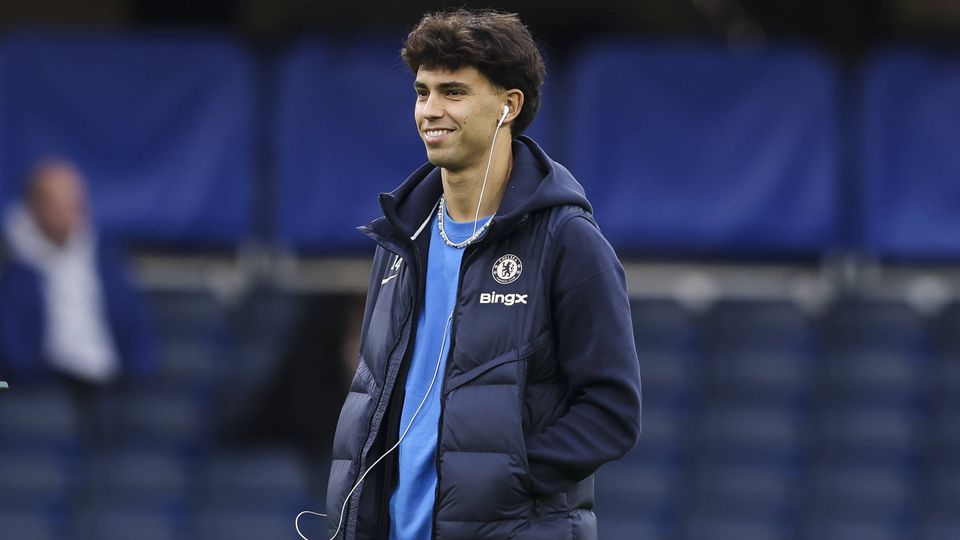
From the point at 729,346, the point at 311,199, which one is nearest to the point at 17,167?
the point at 311,199

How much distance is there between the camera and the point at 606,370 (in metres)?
2.96

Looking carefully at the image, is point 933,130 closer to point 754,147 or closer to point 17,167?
point 754,147

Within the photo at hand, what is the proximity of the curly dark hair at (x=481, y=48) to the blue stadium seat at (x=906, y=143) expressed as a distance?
5599 millimetres

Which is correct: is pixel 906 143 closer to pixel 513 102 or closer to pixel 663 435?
pixel 663 435

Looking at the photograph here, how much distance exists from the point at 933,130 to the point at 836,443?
1.64m

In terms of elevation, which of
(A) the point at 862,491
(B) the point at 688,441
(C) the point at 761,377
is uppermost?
(C) the point at 761,377

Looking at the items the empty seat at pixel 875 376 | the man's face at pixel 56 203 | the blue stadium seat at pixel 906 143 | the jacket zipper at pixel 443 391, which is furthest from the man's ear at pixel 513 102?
the blue stadium seat at pixel 906 143

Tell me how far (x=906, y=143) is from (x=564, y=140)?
1709mm

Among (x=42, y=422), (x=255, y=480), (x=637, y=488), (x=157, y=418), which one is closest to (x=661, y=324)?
(x=637, y=488)

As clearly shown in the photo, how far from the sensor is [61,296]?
7715 mm

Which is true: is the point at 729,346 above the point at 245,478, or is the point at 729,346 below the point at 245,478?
above

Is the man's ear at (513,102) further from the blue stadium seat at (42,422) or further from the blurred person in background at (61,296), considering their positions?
the blue stadium seat at (42,422)

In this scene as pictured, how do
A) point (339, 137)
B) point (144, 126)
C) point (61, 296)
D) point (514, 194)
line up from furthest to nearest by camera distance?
point (339, 137), point (144, 126), point (61, 296), point (514, 194)

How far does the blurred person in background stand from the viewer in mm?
7590
